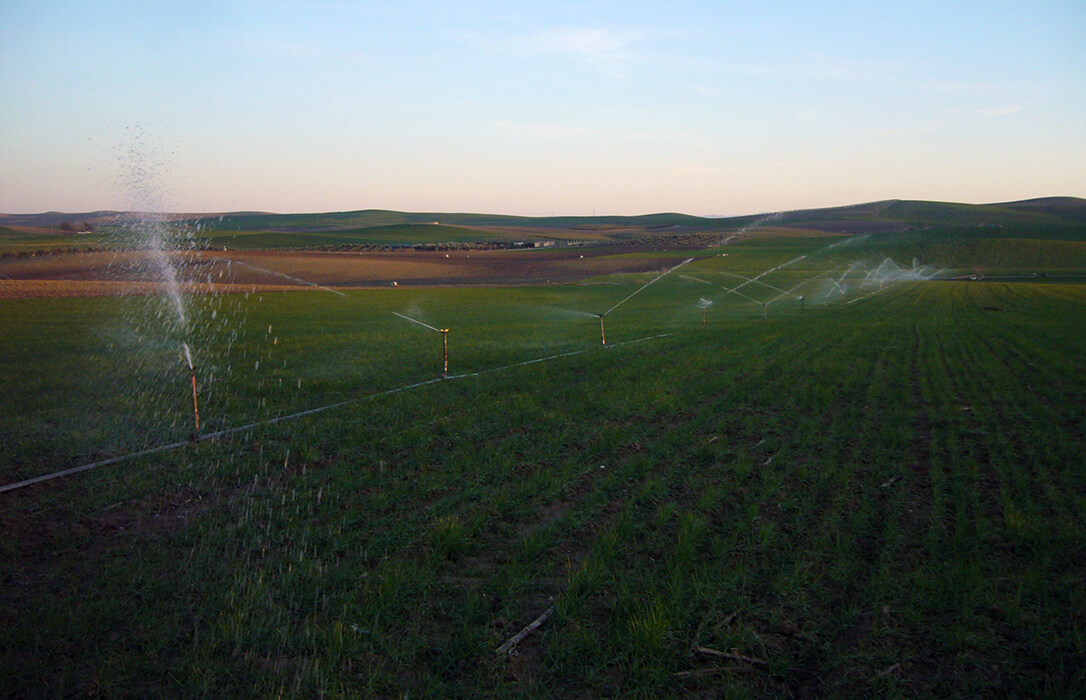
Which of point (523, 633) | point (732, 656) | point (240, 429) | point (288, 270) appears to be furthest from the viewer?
point (288, 270)

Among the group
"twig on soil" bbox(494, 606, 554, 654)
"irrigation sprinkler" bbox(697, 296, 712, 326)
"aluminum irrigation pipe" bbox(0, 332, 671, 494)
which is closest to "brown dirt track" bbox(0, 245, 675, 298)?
"irrigation sprinkler" bbox(697, 296, 712, 326)

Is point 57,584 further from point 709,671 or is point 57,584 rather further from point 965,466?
point 965,466

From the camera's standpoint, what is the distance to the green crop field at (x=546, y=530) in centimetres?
441

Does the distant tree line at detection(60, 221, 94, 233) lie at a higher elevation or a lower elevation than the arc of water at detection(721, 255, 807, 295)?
higher

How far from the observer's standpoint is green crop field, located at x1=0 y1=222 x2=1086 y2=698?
441 centimetres

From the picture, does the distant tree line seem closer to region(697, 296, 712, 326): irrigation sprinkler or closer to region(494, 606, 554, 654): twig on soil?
region(697, 296, 712, 326): irrigation sprinkler

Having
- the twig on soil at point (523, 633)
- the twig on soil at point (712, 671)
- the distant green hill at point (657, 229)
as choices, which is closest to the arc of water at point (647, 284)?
the twig on soil at point (523, 633)

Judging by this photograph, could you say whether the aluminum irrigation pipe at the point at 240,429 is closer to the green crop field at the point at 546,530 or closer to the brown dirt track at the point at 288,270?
the green crop field at the point at 546,530

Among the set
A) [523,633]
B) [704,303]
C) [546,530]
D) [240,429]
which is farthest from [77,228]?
[523,633]

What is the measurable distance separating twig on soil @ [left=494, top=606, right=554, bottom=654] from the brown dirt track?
31911mm

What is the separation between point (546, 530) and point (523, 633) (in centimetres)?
173

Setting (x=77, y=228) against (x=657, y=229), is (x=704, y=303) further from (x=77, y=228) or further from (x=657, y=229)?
(x=657, y=229)

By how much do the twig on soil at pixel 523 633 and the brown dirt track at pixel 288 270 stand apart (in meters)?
31.9

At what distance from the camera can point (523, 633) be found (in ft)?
15.4
